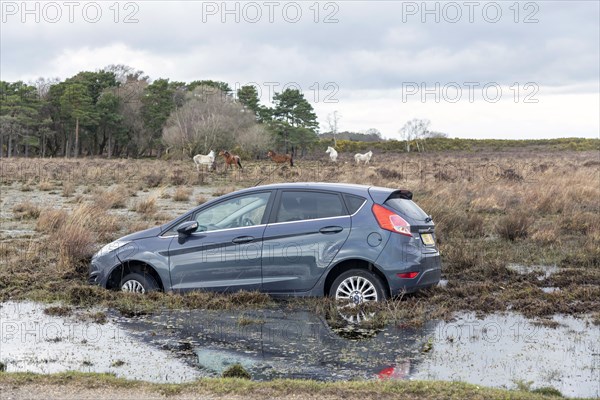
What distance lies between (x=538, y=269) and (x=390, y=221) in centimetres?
447

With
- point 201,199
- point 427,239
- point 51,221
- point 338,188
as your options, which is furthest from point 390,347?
point 201,199

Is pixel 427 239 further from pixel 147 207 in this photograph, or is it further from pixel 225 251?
pixel 147 207

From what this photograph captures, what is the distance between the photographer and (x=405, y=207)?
9.88 meters

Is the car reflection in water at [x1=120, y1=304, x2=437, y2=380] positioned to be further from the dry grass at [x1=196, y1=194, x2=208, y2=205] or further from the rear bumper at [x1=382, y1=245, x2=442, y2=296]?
the dry grass at [x1=196, y1=194, x2=208, y2=205]

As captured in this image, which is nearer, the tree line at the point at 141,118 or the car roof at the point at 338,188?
the car roof at the point at 338,188

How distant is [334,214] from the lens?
966 cm

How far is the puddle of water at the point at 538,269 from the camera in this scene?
475 inches

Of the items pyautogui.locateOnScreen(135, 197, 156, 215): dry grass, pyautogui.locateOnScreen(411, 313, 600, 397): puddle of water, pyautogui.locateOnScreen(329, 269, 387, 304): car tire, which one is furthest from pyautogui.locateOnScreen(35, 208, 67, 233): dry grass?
pyautogui.locateOnScreen(411, 313, 600, 397): puddle of water

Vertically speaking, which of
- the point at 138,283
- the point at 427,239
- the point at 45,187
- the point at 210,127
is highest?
the point at 210,127

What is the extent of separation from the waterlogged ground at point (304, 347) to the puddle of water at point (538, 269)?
2827mm

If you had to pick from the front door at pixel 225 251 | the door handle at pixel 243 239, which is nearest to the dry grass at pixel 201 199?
the front door at pixel 225 251

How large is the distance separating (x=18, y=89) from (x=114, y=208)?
6989 cm

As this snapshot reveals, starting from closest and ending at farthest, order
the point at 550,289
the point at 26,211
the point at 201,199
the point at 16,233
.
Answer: the point at 550,289
the point at 16,233
the point at 26,211
the point at 201,199

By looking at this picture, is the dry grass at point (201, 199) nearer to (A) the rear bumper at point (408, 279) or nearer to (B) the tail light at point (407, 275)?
(A) the rear bumper at point (408, 279)
